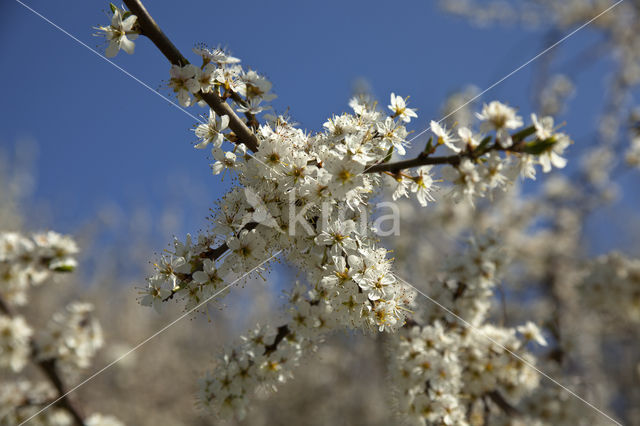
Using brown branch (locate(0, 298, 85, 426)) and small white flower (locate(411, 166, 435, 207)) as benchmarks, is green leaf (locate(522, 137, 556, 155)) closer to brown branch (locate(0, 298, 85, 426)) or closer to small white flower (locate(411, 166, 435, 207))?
small white flower (locate(411, 166, 435, 207))

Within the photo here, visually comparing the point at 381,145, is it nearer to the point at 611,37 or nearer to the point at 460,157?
the point at 460,157

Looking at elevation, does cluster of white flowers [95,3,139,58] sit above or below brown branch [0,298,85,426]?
above

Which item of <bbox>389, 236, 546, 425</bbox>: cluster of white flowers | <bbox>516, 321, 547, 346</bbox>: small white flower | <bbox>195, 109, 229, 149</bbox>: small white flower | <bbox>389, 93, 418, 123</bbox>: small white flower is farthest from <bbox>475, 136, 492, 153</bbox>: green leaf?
<bbox>516, 321, 547, 346</bbox>: small white flower

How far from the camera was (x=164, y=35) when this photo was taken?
4.87 feet

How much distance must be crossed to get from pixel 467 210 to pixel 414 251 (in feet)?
3.72

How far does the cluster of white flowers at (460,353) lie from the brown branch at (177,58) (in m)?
1.25

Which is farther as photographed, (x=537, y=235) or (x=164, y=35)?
(x=537, y=235)

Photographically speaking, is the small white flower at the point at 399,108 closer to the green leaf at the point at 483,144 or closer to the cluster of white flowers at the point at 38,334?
the green leaf at the point at 483,144

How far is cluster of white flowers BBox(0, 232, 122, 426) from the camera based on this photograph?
246cm

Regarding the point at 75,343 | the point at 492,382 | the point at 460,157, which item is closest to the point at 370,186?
the point at 460,157

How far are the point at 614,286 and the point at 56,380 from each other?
4.07m

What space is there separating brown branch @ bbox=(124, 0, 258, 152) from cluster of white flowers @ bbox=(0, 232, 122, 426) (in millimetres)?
1447

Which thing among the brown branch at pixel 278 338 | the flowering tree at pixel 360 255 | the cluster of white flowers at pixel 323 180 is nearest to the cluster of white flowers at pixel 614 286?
the flowering tree at pixel 360 255

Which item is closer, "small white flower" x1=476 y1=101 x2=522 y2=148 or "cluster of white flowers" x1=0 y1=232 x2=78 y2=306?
"small white flower" x1=476 y1=101 x2=522 y2=148
